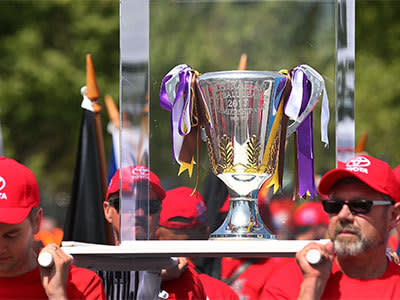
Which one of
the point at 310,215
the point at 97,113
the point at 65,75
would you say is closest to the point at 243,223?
the point at 310,215

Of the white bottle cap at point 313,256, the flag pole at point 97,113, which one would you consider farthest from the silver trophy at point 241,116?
the flag pole at point 97,113

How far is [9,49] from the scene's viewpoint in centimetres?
1264

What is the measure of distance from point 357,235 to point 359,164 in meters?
0.29

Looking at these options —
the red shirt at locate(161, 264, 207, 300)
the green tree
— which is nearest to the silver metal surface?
the red shirt at locate(161, 264, 207, 300)

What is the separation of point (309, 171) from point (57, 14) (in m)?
10.1

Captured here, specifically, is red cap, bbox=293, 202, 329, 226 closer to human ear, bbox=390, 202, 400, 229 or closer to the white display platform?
human ear, bbox=390, 202, 400, 229

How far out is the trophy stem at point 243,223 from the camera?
3297 mm

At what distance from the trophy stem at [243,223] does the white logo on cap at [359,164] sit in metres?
0.40

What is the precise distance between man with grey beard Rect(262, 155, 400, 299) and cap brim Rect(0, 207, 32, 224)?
37.2 inches

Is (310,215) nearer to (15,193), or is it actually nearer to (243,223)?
(243,223)

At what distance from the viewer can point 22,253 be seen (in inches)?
122

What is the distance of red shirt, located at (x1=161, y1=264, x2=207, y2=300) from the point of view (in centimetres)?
371

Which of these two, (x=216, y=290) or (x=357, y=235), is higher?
(x=357, y=235)

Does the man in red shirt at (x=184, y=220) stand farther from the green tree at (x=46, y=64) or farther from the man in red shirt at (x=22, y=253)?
the green tree at (x=46, y=64)
